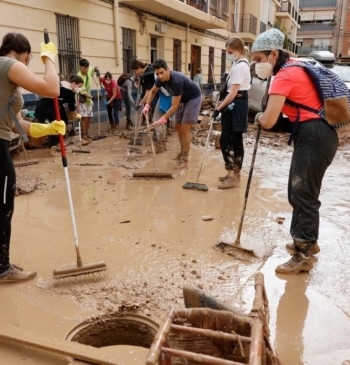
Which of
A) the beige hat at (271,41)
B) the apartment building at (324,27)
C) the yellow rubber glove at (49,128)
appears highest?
the apartment building at (324,27)

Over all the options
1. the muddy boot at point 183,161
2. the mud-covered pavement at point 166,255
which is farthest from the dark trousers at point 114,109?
the mud-covered pavement at point 166,255

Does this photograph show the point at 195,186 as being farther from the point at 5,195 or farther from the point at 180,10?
the point at 180,10

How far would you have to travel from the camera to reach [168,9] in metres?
13.0

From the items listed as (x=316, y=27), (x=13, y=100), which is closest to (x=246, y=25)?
(x=316, y=27)

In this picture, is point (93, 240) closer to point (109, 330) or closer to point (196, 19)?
point (109, 330)

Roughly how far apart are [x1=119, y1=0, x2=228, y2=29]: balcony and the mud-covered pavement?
790 cm

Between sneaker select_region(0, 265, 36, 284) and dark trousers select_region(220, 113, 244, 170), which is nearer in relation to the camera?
Result: sneaker select_region(0, 265, 36, 284)

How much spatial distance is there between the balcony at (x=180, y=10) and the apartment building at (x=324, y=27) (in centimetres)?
2324

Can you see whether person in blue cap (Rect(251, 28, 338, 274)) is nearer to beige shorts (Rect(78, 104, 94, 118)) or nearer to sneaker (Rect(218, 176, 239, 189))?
sneaker (Rect(218, 176, 239, 189))

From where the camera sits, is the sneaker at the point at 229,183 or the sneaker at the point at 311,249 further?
the sneaker at the point at 229,183

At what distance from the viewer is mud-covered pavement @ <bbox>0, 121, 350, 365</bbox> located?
96.4 inches

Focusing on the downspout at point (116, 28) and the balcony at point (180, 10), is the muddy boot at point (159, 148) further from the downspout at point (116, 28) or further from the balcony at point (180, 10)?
the balcony at point (180, 10)

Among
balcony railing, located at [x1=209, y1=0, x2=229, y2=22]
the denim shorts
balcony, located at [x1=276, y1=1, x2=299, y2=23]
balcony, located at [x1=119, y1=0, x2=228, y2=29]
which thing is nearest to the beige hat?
the denim shorts

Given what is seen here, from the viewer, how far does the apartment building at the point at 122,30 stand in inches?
340
